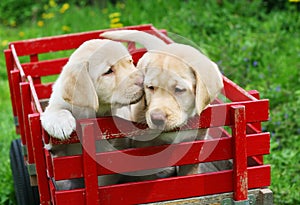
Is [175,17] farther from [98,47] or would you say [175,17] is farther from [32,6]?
[98,47]

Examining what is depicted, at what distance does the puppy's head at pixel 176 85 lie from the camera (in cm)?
311

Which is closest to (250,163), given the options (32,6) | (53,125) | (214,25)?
(53,125)

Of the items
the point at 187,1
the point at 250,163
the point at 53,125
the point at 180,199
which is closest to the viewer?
the point at 53,125

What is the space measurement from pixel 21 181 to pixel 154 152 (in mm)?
1562

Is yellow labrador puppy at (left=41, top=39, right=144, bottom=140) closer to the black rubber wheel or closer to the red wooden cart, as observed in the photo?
the red wooden cart

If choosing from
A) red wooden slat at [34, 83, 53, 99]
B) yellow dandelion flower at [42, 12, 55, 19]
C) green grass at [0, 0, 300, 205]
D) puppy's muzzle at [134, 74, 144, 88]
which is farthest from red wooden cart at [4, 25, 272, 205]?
yellow dandelion flower at [42, 12, 55, 19]

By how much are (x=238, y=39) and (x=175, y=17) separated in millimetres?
1146

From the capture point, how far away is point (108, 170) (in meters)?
3.12

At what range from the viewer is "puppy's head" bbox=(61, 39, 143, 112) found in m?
3.21

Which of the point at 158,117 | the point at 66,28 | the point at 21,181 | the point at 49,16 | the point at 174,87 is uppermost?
the point at 174,87

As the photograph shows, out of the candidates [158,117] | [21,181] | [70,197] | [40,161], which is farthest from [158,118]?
[21,181]

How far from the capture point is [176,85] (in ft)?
10.4

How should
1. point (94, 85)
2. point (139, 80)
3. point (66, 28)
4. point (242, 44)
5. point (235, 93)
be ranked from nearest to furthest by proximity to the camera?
point (139, 80), point (94, 85), point (235, 93), point (242, 44), point (66, 28)

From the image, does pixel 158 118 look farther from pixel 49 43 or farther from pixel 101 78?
pixel 49 43
